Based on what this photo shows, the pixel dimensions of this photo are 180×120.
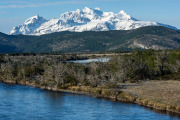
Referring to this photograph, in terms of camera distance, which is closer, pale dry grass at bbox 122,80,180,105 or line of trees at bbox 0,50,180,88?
pale dry grass at bbox 122,80,180,105

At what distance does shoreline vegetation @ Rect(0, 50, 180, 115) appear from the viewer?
3516 inches

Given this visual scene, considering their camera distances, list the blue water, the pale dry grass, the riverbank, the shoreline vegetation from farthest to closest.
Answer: the shoreline vegetation
the pale dry grass
the riverbank
the blue water

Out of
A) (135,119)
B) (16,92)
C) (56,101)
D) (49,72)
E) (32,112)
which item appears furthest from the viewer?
(49,72)

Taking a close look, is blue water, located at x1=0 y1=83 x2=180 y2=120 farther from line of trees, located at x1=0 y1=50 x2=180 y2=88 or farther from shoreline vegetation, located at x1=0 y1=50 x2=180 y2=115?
line of trees, located at x1=0 y1=50 x2=180 y2=88

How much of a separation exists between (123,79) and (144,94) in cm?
2621

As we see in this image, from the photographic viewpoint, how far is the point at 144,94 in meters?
93.3

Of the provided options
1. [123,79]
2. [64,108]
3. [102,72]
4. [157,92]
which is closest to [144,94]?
[157,92]

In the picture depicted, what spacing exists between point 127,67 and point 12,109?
62.6 metres

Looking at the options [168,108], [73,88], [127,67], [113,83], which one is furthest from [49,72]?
[168,108]

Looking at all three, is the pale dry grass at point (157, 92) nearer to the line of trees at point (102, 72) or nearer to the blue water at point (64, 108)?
the line of trees at point (102, 72)

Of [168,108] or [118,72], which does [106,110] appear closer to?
[168,108]

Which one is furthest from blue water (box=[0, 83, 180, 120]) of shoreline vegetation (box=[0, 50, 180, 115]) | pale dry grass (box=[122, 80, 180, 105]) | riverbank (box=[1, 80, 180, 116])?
pale dry grass (box=[122, 80, 180, 105])

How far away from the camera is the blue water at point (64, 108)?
70.1 metres

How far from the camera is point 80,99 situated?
89.5 m
